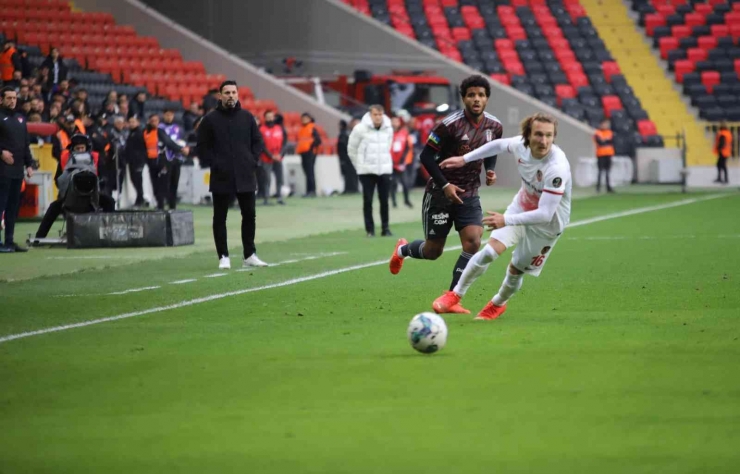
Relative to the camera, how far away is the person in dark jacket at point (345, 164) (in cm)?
3653

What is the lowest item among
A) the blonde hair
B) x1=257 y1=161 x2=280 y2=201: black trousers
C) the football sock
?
x1=257 y1=161 x2=280 y2=201: black trousers

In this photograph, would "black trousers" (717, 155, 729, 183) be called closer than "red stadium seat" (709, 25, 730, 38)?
Yes

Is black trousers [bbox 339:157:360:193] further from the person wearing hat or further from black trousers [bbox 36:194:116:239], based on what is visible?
black trousers [bbox 36:194:116:239]

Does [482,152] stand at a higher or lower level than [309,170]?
higher

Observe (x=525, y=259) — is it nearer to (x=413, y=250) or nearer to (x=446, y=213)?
(x=446, y=213)

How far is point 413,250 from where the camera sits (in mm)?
11898

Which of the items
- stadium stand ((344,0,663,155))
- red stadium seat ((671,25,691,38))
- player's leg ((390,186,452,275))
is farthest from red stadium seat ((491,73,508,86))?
player's leg ((390,186,452,275))

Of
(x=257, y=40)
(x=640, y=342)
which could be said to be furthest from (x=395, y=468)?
(x=257, y=40)

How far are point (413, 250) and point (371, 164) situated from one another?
863 cm

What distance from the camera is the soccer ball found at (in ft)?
27.0

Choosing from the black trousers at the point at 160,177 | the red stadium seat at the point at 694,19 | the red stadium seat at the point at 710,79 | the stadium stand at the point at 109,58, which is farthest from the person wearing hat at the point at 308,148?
the red stadium seat at the point at 694,19

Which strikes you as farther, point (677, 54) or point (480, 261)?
point (677, 54)

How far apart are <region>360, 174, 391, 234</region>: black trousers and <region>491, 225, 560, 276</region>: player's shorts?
1001 centimetres

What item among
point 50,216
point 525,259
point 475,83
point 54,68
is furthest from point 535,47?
point 525,259
